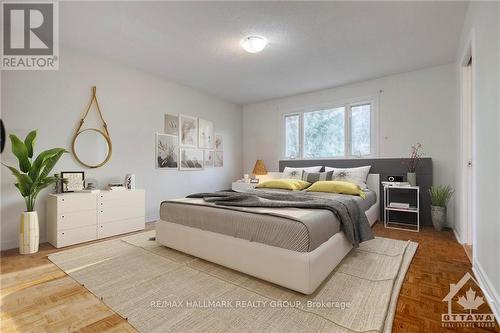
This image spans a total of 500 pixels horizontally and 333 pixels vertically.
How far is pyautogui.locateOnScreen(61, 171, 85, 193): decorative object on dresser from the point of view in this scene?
3035 mm

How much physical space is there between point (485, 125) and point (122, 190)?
13.4ft

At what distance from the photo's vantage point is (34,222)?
2.68m

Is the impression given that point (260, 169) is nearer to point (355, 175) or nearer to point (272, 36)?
point (355, 175)

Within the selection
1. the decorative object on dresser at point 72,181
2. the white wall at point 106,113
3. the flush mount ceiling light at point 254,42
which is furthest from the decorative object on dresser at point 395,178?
the decorative object on dresser at point 72,181

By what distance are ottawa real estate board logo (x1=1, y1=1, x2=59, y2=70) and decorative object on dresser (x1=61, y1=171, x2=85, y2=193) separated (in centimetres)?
138

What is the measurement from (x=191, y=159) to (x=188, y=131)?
570mm

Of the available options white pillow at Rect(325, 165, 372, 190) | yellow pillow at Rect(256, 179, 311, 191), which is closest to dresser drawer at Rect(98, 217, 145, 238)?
yellow pillow at Rect(256, 179, 311, 191)

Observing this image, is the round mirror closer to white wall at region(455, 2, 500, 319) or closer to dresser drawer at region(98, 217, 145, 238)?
dresser drawer at region(98, 217, 145, 238)

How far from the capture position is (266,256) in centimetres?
184

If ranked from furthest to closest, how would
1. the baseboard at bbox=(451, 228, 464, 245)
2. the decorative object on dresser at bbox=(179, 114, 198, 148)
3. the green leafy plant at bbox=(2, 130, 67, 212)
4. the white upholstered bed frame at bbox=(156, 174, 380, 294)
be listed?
the decorative object on dresser at bbox=(179, 114, 198, 148) < the baseboard at bbox=(451, 228, 464, 245) < the green leafy plant at bbox=(2, 130, 67, 212) < the white upholstered bed frame at bbox=(156, 174, 380, 294)

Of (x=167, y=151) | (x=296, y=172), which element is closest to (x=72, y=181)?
(x=167, y=151)

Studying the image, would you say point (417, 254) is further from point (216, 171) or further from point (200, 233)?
point (216, 171)

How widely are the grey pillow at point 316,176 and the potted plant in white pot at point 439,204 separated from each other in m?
1.51

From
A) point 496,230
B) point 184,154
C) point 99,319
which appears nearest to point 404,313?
point 496,230
